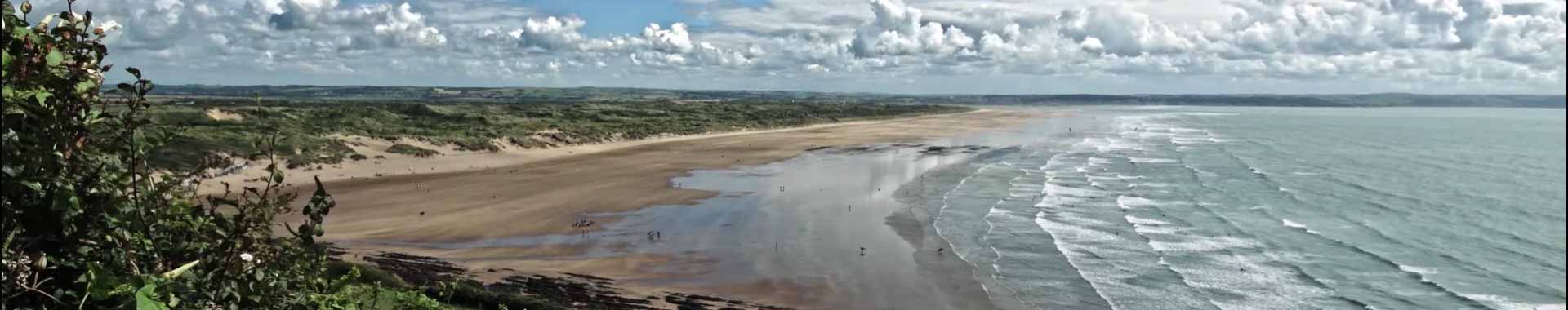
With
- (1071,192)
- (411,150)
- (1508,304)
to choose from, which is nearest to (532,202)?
(1071,192)

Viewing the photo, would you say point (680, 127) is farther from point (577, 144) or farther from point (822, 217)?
point (822, 217)

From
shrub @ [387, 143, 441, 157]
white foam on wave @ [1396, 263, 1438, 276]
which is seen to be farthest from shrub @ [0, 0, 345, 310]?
shrub @ [387, 143, 441, 157]

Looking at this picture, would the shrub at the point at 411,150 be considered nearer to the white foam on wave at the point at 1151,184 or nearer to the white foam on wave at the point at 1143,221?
the white foam on wave at the point at 1151,184

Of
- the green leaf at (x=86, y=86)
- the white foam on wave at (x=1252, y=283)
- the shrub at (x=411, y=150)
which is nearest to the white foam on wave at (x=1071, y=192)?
the white foam on wave at (x=1252, y=283)

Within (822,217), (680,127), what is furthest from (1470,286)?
(680,127)

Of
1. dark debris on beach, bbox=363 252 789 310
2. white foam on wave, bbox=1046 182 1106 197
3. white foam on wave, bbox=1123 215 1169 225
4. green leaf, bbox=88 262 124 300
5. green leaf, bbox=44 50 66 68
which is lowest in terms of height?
white foam on wave, bbox=1046 182 1106 197

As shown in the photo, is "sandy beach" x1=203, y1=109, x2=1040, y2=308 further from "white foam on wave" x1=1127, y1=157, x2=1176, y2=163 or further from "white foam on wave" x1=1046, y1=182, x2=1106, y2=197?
"white foam on wave" x1=1127, y1=157, x2=1176, y2=163
